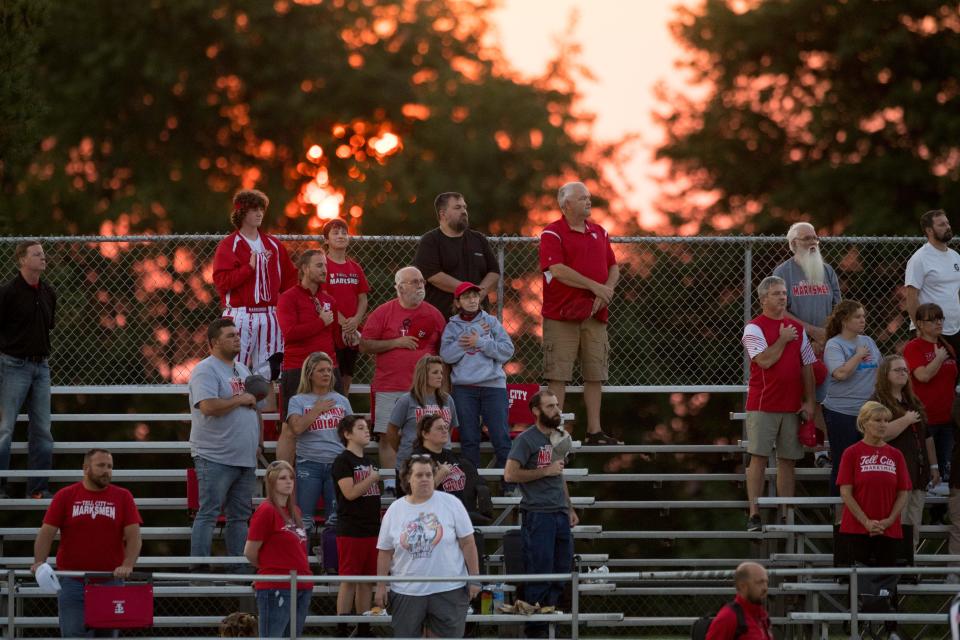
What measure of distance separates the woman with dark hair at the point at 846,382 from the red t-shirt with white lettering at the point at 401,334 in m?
2.83

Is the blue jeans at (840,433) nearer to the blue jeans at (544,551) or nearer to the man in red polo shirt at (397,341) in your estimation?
the blue jeans at (544,551)

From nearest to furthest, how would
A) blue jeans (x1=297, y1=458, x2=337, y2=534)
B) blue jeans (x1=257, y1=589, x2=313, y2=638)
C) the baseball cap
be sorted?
blue jeans (x1=257, y1=589, x2=313, y2=638)
blue jeans (x1=297, y1=458, x2=337, y2=534)
the baseball cap

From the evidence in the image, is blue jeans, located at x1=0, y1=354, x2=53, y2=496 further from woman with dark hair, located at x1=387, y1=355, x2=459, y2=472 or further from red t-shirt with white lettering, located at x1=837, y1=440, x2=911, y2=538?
red t-shirt with white lettering, located at x1=837, y1=440, x2=911, y2=538

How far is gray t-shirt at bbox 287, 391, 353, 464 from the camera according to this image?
1168cm

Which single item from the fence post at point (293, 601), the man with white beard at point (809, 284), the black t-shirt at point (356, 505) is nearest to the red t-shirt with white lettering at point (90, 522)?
the black t-shirt at point (356, 505)

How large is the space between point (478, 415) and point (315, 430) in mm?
1253

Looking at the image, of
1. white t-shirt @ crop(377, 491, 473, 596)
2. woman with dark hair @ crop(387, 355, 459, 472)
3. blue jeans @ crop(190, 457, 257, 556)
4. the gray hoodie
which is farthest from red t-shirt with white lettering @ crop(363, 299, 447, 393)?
white t-shirt @ crop(377, 491, 473, 596)

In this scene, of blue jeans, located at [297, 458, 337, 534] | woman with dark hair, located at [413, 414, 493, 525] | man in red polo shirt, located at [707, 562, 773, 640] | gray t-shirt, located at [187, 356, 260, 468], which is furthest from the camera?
blue jeans, located at [297, 458, 337, 534]

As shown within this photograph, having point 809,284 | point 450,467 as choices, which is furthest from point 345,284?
point 809,284

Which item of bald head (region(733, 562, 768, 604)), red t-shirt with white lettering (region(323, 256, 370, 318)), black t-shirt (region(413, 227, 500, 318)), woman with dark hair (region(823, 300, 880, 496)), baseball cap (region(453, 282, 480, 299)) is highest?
black t-shirt (region(413, 227, 500, 318))

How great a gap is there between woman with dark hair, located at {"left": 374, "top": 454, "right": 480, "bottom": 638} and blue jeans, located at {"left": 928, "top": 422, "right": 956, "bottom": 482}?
14.0 ft

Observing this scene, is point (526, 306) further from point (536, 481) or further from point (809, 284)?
point (536, 481)

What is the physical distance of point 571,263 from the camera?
41.8 ft

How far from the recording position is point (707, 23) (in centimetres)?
2561
